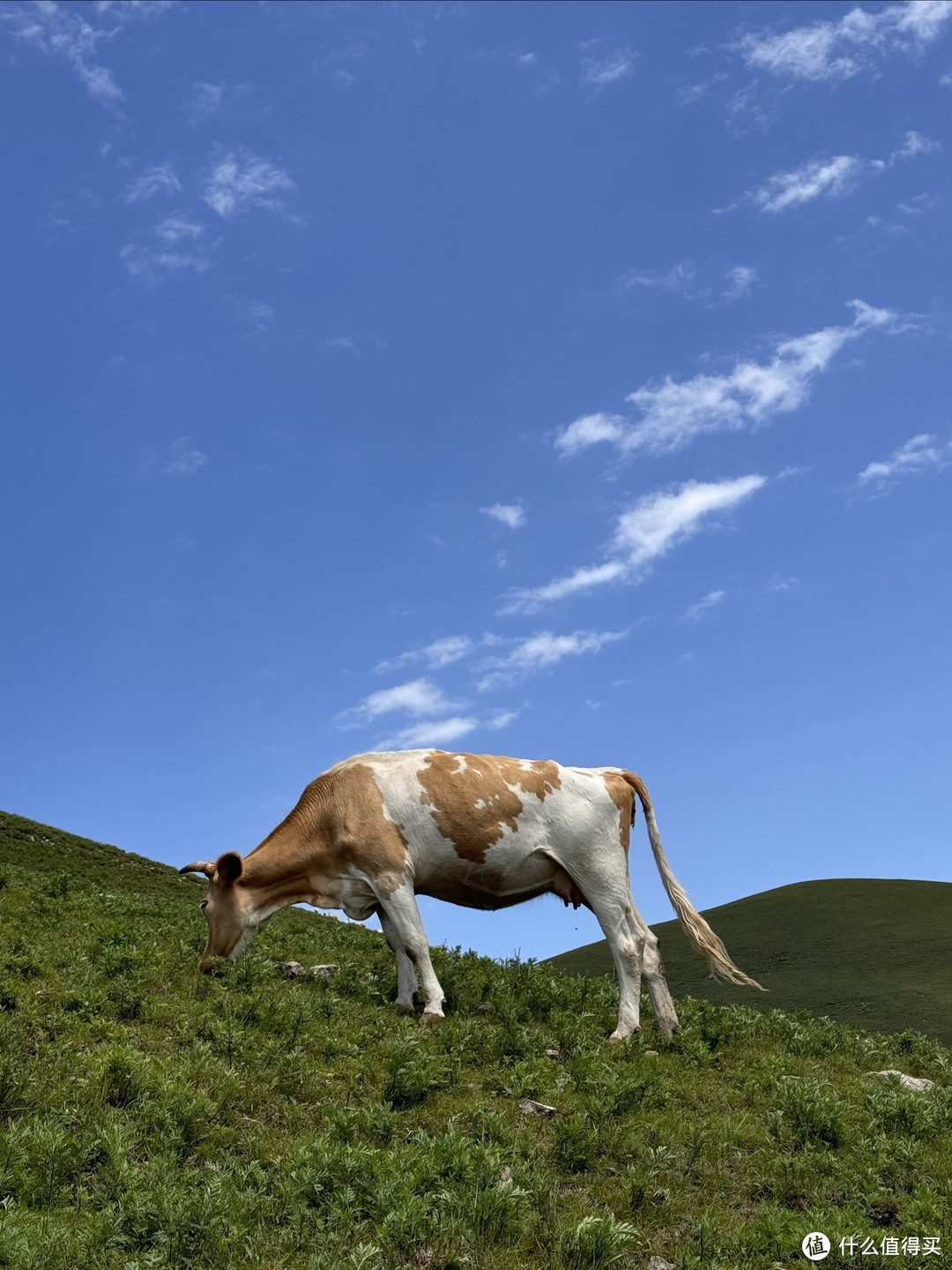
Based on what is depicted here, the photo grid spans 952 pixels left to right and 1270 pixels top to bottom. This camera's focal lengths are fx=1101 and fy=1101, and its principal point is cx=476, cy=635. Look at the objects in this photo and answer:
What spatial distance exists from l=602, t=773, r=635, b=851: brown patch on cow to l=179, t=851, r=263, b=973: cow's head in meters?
5.68

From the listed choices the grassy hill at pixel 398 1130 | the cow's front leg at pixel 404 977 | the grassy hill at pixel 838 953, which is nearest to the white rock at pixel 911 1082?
the grassy hill at pixel 398 1130

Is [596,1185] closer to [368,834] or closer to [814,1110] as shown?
[814,1110]

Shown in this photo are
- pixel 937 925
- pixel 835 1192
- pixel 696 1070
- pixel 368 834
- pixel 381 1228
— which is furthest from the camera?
pixel 937 925

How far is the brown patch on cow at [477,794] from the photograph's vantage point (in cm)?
1588

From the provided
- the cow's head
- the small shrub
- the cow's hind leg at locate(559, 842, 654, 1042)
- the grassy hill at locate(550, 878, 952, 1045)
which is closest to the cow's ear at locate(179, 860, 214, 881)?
the cow's head

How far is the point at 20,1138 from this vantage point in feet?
31.4

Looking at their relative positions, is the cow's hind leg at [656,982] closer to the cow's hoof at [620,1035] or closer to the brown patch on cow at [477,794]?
the cow's hoof at [620,1035]

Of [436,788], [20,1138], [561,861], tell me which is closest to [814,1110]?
[561,861]

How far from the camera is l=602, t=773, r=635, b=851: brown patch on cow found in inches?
655

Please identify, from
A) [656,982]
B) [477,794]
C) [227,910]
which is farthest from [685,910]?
[227,910]

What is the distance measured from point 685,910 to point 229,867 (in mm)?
7250

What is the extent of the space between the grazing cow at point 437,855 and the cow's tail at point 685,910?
51cm

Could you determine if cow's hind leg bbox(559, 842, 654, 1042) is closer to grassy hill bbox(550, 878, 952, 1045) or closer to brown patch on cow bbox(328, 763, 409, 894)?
brown patch on cow bbox(328, 763, 409, 894)

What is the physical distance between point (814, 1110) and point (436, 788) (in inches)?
261
